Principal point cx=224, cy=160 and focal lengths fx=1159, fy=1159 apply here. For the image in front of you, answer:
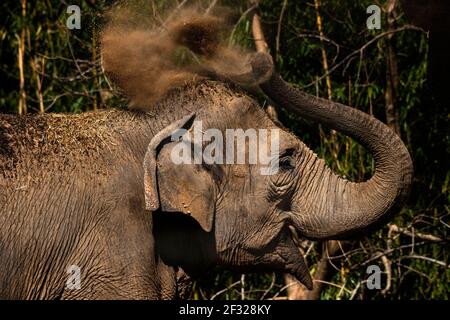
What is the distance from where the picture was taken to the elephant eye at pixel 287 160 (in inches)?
160

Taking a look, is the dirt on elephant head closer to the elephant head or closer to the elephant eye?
the elephant head

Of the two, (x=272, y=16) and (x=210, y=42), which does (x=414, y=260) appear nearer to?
(x=272, y=16)

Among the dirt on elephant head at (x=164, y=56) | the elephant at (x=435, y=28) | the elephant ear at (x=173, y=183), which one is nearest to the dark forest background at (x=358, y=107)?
the elephant at (x=435, y=28)

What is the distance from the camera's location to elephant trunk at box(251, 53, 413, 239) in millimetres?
3969

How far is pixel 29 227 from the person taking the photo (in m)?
3.67

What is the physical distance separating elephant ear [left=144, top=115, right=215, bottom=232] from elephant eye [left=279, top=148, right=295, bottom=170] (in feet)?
1.08

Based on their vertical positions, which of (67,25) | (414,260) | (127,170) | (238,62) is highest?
(67,25)

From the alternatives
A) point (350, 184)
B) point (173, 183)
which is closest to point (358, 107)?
point (350, 184)

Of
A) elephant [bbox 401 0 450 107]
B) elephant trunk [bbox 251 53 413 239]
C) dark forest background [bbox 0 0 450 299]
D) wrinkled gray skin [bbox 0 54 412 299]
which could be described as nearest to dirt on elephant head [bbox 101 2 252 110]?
wrinkled gray skin [bbox 0 54 412 299]

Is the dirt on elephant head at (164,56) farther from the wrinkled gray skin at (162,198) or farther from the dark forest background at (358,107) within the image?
the dark forest background at (358,107)

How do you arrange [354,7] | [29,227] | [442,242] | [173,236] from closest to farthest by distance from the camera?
[29,227] → [173,236] → [442,242] → [354,7]

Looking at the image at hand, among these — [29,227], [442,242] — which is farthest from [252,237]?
[442,242]

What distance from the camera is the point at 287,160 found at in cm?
407

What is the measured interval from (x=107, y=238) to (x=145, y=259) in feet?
0.48
